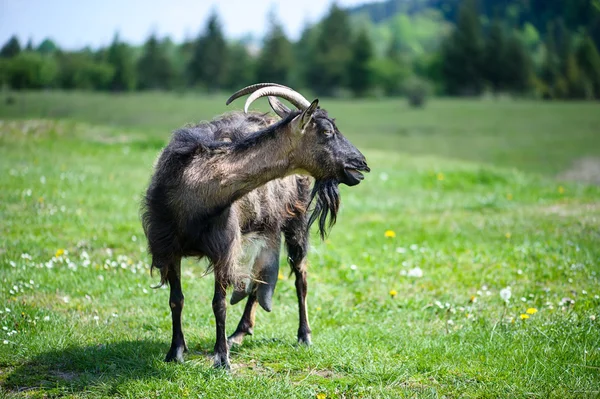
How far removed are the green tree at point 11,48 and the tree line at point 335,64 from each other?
39.9 inches

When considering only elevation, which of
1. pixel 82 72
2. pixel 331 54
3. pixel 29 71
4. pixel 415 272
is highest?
pixel 331 54

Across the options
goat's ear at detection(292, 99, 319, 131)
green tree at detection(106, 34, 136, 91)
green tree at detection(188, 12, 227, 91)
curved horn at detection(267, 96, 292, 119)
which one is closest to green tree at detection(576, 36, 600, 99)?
green tree at detection(188, 12, 227, 91)

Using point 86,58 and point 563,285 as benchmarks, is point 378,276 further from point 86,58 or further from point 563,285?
point 86,58

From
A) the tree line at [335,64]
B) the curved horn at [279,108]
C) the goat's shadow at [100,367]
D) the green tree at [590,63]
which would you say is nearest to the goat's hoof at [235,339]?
the goat's shadow at [100,367]

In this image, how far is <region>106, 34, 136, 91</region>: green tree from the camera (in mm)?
24281

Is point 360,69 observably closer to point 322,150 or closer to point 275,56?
point 275,56

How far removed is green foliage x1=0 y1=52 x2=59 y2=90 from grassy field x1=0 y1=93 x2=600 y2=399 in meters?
3.08

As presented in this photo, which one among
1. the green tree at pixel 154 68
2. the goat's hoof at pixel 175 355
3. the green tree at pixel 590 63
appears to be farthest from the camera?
the green tree at pixel 590 63

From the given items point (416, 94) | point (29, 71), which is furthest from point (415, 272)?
point (416, 94)

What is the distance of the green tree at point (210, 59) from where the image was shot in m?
34.0

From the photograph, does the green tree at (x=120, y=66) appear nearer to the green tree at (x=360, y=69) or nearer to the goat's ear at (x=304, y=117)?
the goat's ear at (x=304, y=117)

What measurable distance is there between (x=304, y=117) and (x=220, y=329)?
1939mm

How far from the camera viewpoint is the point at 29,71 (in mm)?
18500

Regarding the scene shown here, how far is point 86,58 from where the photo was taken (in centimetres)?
2225
